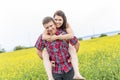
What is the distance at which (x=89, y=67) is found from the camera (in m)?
10.2

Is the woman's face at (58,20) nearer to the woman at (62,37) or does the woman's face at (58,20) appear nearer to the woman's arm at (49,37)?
the woman at (62,37)

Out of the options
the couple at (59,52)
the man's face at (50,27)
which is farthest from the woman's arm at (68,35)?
the man's face at (50,27)

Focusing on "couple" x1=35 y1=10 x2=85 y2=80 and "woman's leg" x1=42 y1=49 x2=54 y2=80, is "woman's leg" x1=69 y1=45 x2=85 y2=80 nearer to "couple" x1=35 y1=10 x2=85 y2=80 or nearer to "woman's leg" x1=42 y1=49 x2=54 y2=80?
"couple" x1=35 y1=10 x2=85 y2=80

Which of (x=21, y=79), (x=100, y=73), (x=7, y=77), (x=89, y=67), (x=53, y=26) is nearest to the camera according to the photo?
(x=53, y=26)

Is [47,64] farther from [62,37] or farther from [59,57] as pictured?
[62,37]

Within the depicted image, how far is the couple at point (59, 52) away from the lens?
21.0 ft

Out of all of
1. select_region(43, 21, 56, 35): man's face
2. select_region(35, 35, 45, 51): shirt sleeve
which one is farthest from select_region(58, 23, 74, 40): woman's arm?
select_region(35, 35, 45, 51): shirt sleeve

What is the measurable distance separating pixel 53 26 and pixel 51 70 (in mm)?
585

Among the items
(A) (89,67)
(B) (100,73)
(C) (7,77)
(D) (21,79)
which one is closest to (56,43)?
(B) (100,73)

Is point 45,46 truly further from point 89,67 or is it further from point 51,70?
point 89,67

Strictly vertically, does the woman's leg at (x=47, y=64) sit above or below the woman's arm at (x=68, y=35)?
below

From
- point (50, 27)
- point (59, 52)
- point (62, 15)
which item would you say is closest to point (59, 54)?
point (59, 52)

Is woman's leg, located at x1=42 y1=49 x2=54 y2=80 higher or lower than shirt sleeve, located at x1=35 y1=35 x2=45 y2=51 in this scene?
lower

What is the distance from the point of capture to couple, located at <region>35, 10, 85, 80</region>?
6414 mm
